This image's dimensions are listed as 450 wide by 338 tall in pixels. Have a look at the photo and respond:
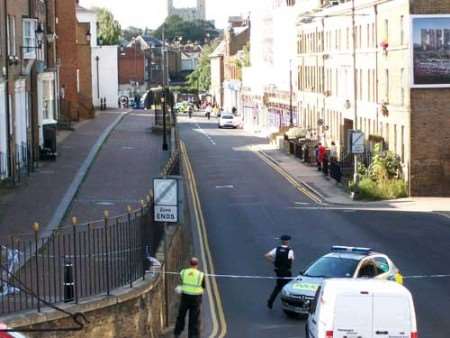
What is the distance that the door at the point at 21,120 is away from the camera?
41875 mm

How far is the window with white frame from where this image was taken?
42.8 meters

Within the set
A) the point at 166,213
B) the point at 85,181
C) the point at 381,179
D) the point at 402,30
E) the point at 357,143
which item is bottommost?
the point at 381,179

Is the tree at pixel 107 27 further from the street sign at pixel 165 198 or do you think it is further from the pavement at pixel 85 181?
the street sign at pixel 165 198

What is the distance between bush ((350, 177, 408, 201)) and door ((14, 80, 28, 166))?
1503 cm

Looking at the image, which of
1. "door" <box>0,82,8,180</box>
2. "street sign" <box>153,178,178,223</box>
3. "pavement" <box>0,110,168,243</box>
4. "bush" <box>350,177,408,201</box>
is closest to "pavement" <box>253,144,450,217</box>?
"bush" <box>350,177,408,201</box>

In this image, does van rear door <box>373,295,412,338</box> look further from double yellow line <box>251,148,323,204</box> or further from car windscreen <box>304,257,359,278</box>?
double yellow line <box>251,148,323,204</box>

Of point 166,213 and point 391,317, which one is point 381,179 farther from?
point 391,317

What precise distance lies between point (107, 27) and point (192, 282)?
5846 inches

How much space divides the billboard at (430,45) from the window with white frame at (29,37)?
17.8 meters

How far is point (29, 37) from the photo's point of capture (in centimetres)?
4328

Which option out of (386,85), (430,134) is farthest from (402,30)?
(430,134)

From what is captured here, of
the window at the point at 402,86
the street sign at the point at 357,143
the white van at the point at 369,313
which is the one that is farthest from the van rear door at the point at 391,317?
the window at the point at 402,86

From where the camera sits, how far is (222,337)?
2167 centimetres

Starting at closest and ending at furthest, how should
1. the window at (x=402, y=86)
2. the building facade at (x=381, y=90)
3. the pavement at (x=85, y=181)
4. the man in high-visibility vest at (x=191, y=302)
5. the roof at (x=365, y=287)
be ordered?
the roof at (x=365, y=287) → the man in high-visibility vest at (x=191, y=302) → the pavement at (x=85, y=181) → the building facade at (x=381, y=90) → the window at (x=402, y=86)
